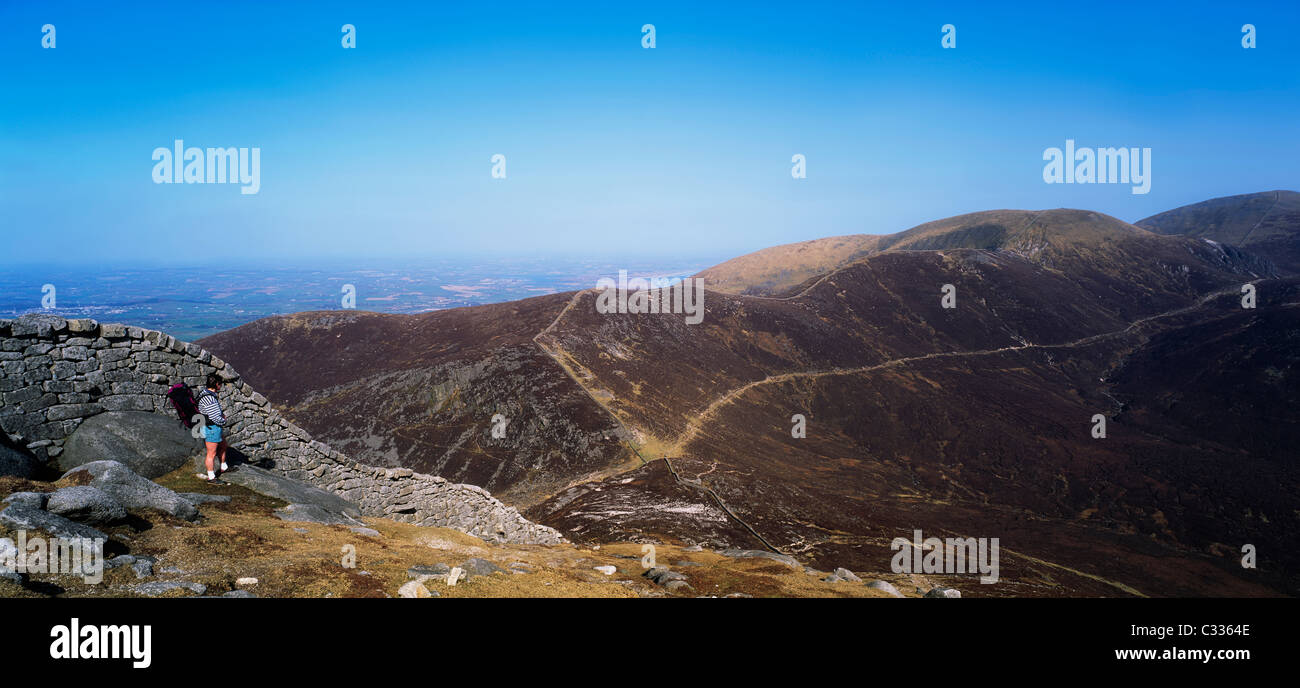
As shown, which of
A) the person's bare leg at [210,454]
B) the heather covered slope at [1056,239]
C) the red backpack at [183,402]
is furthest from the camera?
the heather covered slope at [1056,239]

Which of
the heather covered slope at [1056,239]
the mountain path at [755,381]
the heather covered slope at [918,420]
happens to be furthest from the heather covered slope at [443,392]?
the heather covered slope at [1056,239]

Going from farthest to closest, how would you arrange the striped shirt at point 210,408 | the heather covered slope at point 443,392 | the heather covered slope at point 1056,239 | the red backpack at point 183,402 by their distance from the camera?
the heather covered slope at point 1056,239 → the heather covered slope at point 443,392 → the red backpack at point 183,402 → the striped shirt at point 210,408

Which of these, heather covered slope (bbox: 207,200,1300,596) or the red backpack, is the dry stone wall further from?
heather covered slope (bbox: 207,200,1300,596)

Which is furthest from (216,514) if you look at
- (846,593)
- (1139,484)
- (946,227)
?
(946,227)

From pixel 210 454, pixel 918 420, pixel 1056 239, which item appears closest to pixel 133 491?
pixel 210 454

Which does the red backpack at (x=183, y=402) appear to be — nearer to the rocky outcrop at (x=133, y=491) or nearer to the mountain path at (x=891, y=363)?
the rocky outcrop at (x=133, y=491)
